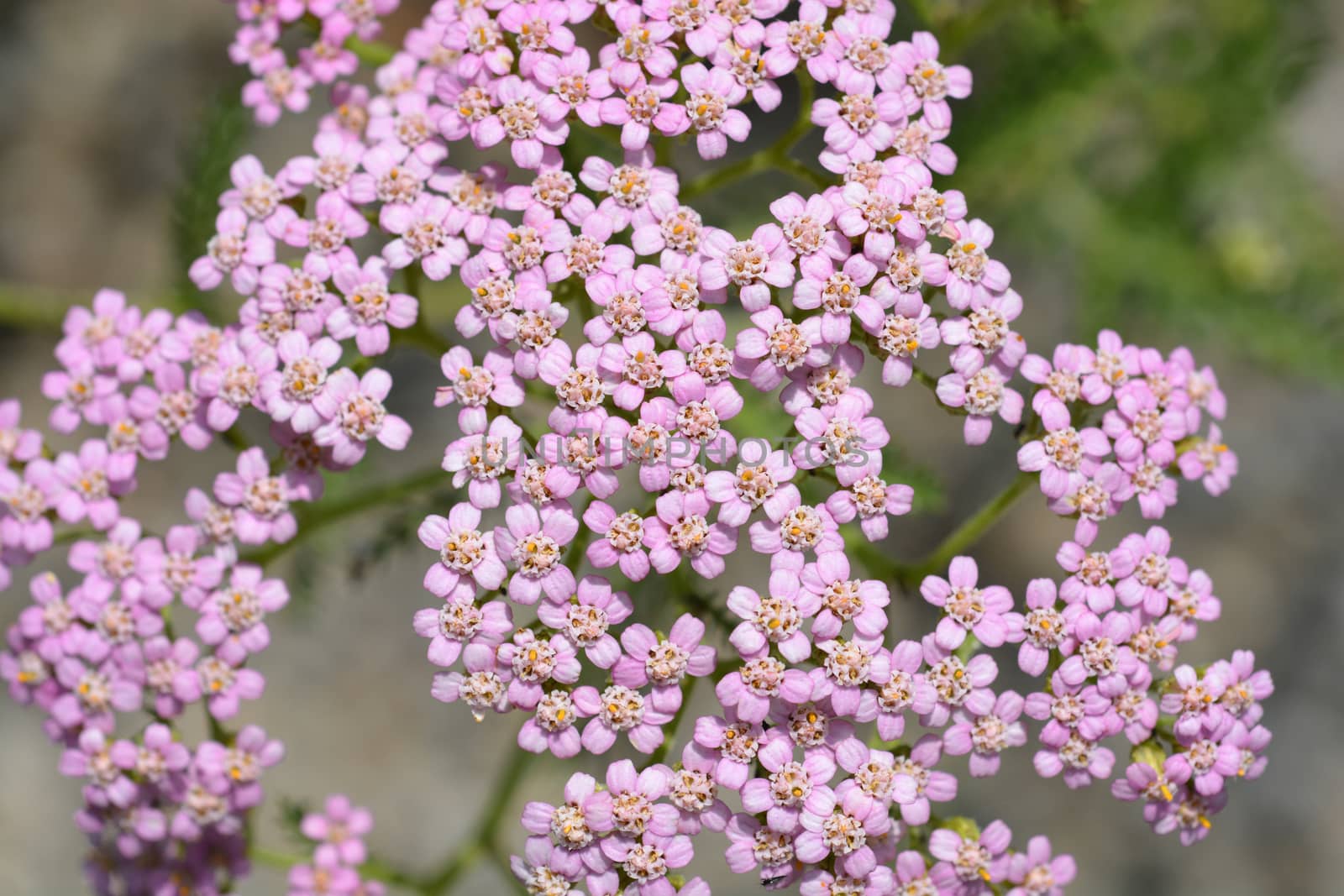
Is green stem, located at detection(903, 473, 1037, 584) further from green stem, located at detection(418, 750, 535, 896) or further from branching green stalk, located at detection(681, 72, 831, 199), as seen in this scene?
green stem, located at detection(418, 750, 535, 896)

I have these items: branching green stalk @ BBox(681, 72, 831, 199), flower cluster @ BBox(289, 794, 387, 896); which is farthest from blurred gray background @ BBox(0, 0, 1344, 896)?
branching green stalk @ BBox(681, 72, 831, 199)

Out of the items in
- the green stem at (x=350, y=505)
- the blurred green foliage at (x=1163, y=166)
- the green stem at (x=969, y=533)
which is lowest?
the green stem at (x=969, y=533)

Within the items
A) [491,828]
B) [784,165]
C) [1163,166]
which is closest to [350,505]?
[491,828]

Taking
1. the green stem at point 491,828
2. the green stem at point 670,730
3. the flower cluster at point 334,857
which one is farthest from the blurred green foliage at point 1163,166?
the flower cluster at point 334,857

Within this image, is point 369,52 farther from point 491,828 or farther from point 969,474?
point 969,474

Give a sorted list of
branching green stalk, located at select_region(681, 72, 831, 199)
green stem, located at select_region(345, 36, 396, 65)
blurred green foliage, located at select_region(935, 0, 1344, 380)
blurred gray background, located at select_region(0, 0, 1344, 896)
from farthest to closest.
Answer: blurred gray background, located at select_region(0, 0, 1344, 896) → blurred green foliage, located at select_region(935, 0, 1344, 380) → green stem, located at select_region(345, 36, 396, 65) → branching green stalk, located at select_region(681, 72, 831, 199)

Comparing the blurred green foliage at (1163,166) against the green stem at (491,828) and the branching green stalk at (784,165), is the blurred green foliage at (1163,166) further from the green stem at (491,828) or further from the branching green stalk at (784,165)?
the green stem at (491,828)

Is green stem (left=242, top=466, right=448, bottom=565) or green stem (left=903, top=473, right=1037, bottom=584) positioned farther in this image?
green stem (left=242, top=466, right=448, bottom=565)

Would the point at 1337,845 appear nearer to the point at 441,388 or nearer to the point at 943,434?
the point at 943,434
